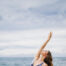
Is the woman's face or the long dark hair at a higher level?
the woman's face

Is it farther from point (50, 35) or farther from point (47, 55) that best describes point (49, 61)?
point (50, 35)

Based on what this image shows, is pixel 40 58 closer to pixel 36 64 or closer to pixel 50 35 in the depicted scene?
pixel 36 64

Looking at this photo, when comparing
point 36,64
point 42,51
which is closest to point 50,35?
point 42,51

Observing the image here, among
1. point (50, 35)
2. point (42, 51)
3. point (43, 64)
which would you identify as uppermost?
point (50, 35)

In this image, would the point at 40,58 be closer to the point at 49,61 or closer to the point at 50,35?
the point at 49,61

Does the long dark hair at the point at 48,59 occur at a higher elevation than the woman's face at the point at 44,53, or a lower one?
lower

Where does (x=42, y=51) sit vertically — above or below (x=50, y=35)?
below

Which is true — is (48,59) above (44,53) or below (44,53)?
below

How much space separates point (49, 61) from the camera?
173 inches

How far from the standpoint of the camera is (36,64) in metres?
4.47

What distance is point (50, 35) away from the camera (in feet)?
14.6

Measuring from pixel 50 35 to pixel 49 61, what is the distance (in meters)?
0.55

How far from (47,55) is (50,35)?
0.44 metres

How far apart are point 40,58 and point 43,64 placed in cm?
15
